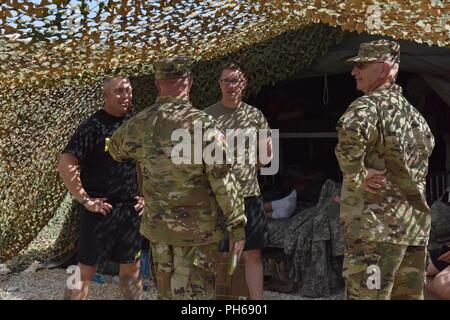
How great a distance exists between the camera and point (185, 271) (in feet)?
10.4

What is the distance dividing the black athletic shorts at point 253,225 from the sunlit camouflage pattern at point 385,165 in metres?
1.17

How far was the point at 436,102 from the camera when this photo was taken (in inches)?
235

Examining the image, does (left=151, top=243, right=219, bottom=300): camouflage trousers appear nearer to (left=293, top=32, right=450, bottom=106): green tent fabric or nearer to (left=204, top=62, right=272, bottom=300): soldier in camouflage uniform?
(left=204, top=62, right=272, bottom=300): soldier in camouflage uniform

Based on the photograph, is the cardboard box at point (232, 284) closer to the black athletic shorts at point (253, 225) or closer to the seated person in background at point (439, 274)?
the black athletic shorts at point (253, 225)

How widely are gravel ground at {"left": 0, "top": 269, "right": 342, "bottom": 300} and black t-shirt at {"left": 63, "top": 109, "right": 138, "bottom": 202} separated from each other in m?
1.38

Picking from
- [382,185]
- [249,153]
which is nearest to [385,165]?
[382,185]

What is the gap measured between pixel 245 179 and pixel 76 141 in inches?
46.4

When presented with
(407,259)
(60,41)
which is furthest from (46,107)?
(407,259)

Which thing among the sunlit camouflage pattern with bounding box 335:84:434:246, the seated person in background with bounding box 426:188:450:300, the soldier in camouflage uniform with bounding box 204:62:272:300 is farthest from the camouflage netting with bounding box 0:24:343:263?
the sunlit camouflage pattern with bounding box 335:84:434:246

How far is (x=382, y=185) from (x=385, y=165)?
0.37ft

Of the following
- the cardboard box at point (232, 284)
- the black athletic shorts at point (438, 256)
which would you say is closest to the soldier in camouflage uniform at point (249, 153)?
the cardboard box at point (232, 284)
